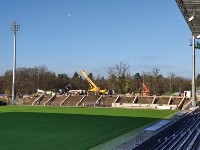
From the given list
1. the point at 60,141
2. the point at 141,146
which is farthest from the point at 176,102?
the point at 141,146

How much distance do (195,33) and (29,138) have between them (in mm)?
16695

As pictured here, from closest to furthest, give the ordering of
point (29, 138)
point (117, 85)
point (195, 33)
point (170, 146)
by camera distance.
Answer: point (170, 146)
point (29, 138)
point (195, 33)
point (117, 85)

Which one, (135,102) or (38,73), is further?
(38,73)

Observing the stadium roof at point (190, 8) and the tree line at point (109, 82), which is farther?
the tree line at point (109, 82)

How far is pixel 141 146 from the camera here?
7.02 m

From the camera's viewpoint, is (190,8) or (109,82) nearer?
(190,8)

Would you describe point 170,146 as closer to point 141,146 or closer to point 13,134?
point 141,146

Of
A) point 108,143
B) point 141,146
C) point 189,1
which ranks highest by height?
point 189,1

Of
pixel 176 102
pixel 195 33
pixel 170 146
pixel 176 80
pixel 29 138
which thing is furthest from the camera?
pixel 176 80

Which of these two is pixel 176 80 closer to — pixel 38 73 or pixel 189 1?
pixel 38 73

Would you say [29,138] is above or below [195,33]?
below

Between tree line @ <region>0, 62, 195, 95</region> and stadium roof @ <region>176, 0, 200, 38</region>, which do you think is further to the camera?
tree line @ <region>0, 62, 195, 95</region>

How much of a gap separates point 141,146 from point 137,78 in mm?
97566

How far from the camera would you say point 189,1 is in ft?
58.3
